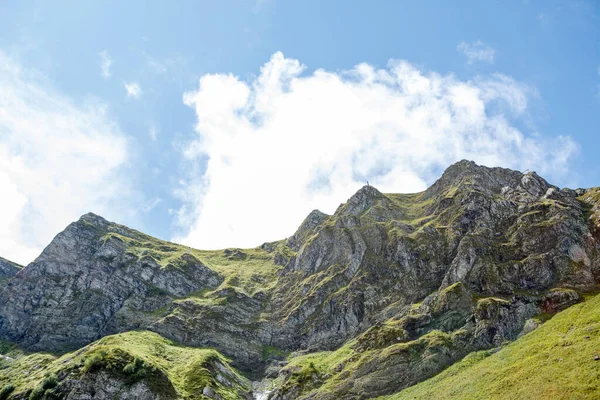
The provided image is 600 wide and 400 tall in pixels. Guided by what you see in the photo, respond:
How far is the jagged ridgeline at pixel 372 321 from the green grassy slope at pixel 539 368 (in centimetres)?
41

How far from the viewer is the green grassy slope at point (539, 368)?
7119 cm

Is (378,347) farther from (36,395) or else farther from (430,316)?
(36,395)

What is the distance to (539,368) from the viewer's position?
7981 centimetres

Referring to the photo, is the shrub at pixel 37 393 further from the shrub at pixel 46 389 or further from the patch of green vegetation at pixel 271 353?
the patch of green vegetation at pixel 271 353

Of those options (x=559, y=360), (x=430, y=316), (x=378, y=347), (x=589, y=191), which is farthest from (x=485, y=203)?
(x=559, y=360)

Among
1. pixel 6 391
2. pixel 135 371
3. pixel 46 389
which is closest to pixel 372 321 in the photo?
pixel 135 371

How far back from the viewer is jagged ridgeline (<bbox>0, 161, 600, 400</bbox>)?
9969 cm

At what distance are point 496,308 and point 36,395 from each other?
126332 millimetres

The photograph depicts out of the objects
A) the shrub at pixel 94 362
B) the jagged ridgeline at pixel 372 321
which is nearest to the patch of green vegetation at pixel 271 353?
the jagged ridgeline at pixel 372 321

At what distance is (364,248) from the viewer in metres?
186

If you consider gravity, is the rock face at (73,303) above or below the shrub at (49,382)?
above

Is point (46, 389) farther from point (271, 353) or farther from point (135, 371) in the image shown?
point (271, 353)

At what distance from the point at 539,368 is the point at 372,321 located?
73607 millimetres

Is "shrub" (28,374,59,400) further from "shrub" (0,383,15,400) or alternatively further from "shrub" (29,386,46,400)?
"shrub" (0,383,15,400)
